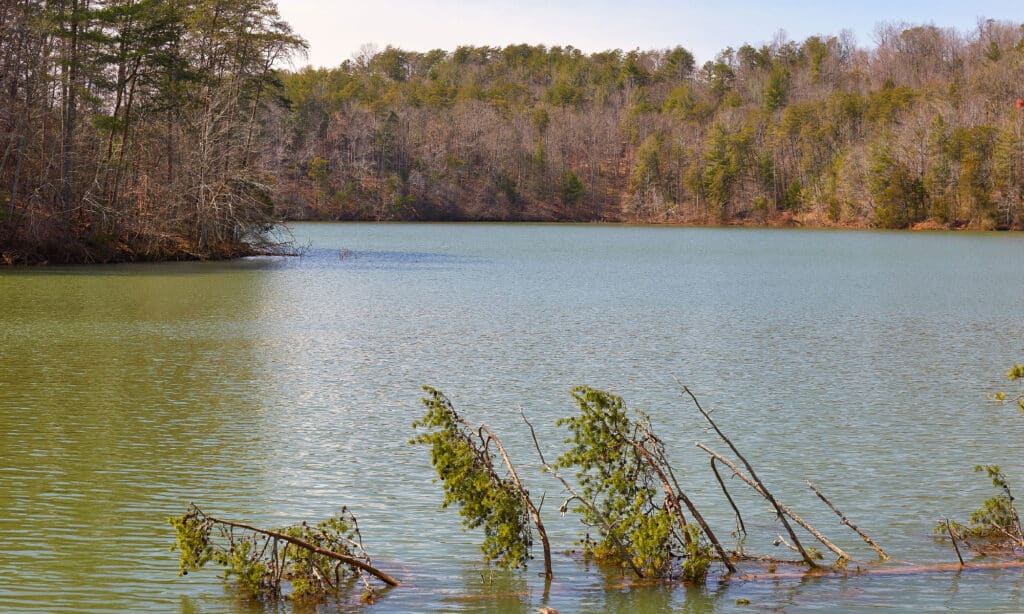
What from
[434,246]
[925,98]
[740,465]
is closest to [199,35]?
[434,246]

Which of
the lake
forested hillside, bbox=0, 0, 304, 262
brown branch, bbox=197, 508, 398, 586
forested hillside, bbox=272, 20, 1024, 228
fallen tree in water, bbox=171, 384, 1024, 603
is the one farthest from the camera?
forested hillside, bbox=272, 20, 1024, 228

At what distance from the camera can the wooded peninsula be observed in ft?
117

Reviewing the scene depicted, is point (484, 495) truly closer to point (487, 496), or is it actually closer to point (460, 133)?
point (487, 496)

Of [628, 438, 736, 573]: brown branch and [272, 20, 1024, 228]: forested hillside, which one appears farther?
[272, 20, 1024, 228]: forested hillside

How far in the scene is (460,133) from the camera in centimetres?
12162

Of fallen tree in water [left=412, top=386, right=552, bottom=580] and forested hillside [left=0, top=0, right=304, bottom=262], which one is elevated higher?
forested hillside [left=0, top=0, right=304, bottom=262]

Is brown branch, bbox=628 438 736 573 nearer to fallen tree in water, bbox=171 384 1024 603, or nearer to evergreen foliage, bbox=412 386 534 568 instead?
fallen tree in water, bbox=171 384 1024 603

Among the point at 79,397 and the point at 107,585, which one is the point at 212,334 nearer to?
the point at 79,397

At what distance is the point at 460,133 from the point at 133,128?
8452cm

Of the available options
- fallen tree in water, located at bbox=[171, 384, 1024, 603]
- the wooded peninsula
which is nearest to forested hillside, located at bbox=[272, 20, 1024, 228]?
Answer: the wooded peninsula

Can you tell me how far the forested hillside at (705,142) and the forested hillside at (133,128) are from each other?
3641 cm

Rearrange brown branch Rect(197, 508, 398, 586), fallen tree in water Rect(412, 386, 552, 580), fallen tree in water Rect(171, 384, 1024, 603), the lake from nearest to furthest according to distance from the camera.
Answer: brown branch Rect(197, 508, 398, 586) < fallen tree in water Rect(171, 384, 1024, 603) < fallen tree in water Rect(412, 386, 552, 580) < the lake

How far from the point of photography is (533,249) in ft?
173

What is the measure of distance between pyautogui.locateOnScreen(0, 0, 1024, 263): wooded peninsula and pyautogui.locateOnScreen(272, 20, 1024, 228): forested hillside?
26cm
